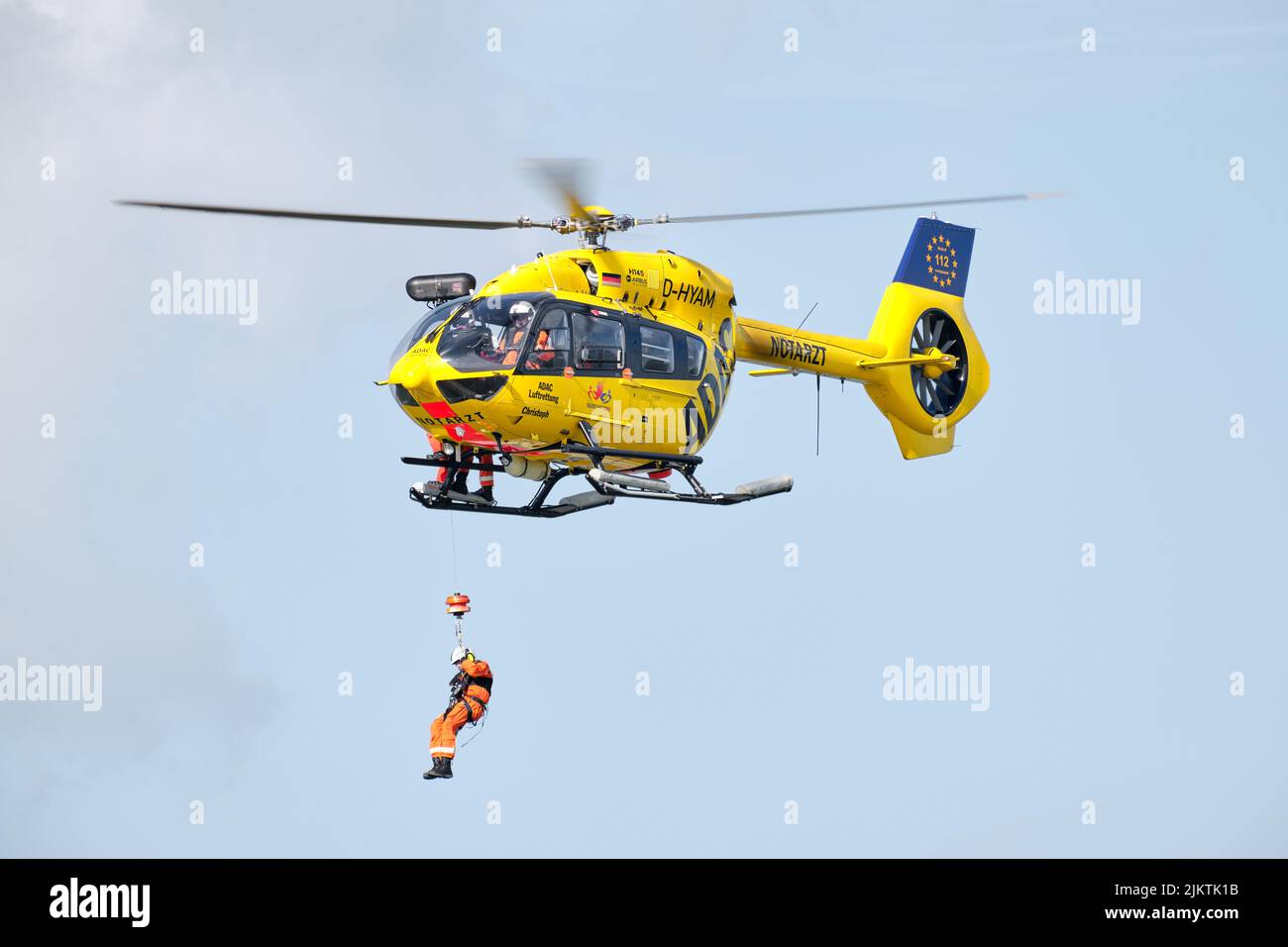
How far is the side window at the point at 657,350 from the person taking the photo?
85.1 feet

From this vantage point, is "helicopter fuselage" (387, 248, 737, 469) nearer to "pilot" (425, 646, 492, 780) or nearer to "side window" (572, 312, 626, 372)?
"side window" (572, 312, 626, 372)

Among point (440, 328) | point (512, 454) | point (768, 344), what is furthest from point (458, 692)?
point (768, 344)

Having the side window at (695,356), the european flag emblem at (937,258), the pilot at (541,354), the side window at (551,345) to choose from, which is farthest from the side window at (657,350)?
the european flag emblem at (937,258)

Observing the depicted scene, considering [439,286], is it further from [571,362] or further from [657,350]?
[657,350]

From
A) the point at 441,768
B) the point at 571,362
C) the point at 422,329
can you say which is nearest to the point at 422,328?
the point at 422,329

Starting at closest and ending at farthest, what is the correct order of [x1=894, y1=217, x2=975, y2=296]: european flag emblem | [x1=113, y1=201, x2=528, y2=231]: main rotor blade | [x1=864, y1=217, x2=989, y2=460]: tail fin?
1. [x1=113, y1=201, x2=528, y2=231]: main rotor blade
2. [x1=864, y1=217, x2=989, y2=460]: tail fin
3. [x1=894, y1=217, x2=975, y2=296]: european flag emblem

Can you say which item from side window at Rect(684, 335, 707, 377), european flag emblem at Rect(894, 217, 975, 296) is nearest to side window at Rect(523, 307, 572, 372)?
side window at Rect(684, 335, 707, 377)

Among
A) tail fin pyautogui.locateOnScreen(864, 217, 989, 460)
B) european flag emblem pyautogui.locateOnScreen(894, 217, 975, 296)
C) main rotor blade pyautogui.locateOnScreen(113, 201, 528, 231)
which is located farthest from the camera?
european flag emblem pyautogui.locateOnScreen(894, 217, 975, 296)

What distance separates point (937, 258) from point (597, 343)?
968 cm

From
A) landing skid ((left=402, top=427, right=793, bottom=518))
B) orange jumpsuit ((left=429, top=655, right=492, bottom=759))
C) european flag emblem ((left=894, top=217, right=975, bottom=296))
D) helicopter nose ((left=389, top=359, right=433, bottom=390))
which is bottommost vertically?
orange jumpsuit ((left=429, top=655, right=492, bottom=759))

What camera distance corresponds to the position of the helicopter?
2458 centimetres

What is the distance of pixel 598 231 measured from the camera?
2614cm

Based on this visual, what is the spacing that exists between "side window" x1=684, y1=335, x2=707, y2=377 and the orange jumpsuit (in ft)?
15.1

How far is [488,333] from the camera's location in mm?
24672
